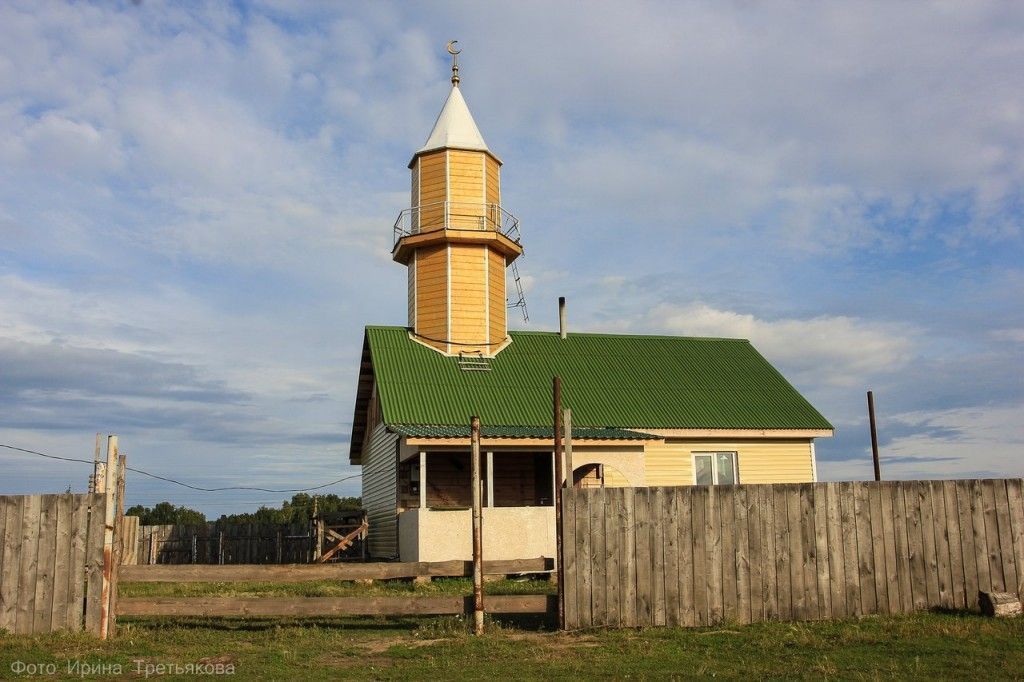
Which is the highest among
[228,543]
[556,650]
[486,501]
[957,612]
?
[486,501]

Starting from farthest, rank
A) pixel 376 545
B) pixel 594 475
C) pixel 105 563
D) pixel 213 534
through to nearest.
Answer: pixel 213 534 → pixel 376 545 → pixel 594 475 → pixel 105 563

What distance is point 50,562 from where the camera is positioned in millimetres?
12344

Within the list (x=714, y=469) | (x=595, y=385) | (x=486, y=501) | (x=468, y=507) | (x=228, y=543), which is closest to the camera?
(x=468, y=507)

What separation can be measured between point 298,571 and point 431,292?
17.2m

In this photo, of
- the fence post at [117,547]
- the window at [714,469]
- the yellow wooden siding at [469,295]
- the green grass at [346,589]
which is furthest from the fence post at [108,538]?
the window at [714,469]

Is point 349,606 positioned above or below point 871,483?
below

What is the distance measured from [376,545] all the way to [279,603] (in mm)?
16104

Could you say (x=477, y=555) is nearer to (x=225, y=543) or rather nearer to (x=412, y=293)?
(x=412, y=293)

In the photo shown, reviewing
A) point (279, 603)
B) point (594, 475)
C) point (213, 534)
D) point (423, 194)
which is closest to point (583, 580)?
point (279, 603)

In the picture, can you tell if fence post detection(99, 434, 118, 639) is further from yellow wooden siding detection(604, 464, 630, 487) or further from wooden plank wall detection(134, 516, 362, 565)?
wooden plank wall detection(134, 516, 362, 565)

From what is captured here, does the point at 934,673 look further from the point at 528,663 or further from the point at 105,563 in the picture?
the point at 105,563

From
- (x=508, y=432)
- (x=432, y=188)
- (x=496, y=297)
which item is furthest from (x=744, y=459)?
(x=432, y=188)

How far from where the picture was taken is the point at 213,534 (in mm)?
33969

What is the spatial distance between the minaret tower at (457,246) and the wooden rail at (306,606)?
53.8 ft
